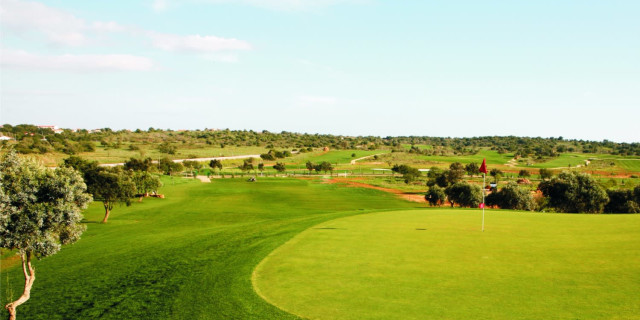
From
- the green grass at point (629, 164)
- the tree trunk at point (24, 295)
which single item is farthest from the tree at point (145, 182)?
the green grass at point (629, 164)

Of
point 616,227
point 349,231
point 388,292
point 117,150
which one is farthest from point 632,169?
point 117,150

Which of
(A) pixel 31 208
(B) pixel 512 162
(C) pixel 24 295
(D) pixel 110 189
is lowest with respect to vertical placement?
(C) pixel 24 295

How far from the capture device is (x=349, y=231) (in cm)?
2719

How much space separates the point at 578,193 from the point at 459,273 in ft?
158

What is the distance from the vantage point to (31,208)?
16.5 meters

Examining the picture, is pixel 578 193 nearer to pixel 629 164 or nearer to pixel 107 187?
pixel 107 187

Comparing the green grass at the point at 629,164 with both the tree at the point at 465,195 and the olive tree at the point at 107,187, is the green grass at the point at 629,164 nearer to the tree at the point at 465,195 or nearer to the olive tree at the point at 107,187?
the tree at the point at 465,195

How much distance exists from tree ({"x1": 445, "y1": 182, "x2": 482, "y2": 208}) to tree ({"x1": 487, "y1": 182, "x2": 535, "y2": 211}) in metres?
2.79

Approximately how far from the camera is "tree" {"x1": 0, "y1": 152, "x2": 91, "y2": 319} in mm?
16156

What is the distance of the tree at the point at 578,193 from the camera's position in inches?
2148

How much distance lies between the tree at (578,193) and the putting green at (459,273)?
31.5 m

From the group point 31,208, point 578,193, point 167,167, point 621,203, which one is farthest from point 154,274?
point 167,167

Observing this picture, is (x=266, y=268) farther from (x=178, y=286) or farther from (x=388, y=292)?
(x=388, y=292)

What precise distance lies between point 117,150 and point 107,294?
161792 millimetres
